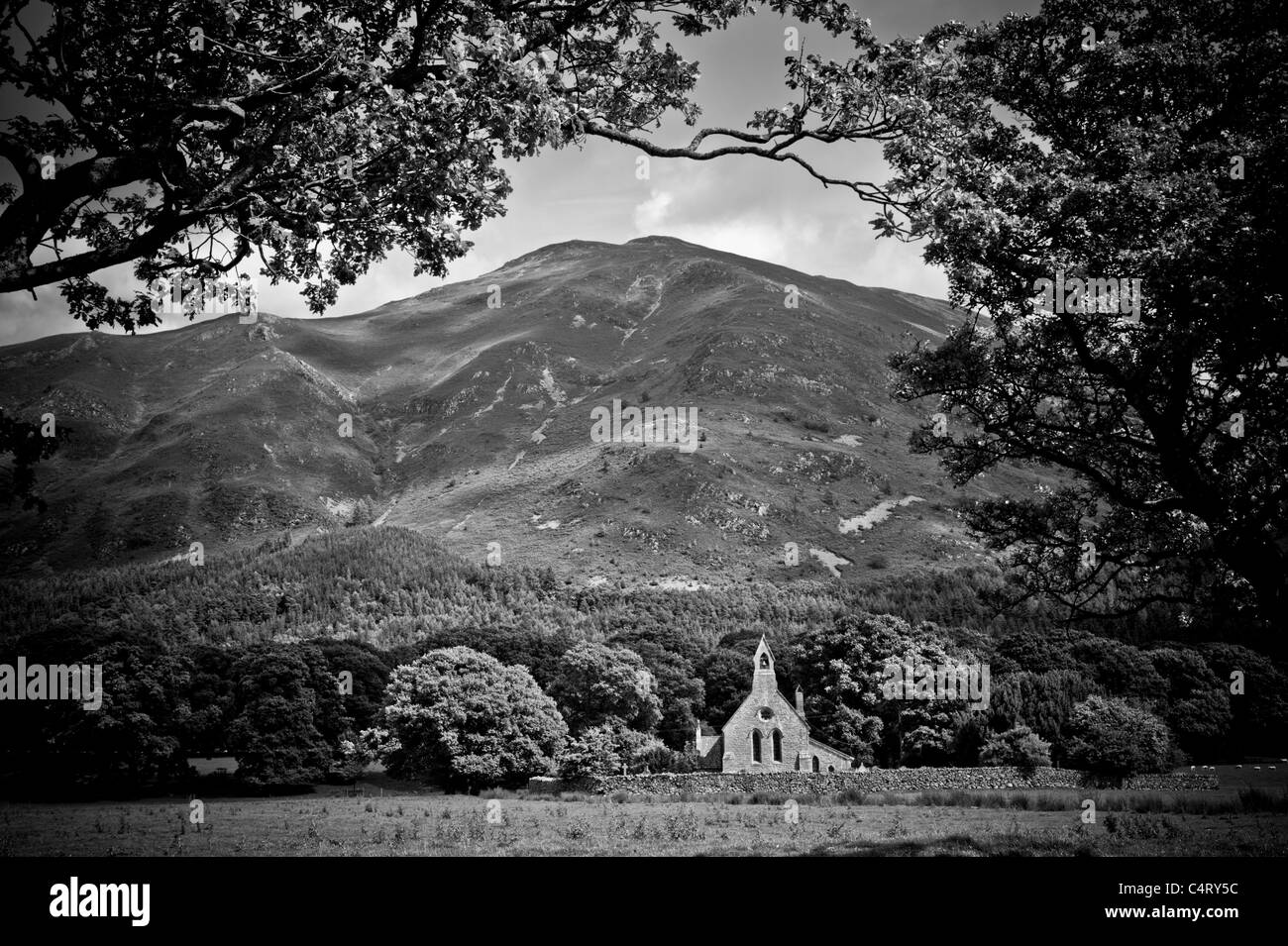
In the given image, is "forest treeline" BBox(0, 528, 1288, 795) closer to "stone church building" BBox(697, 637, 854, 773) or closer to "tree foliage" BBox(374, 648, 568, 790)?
"tree foliage" BBox(374, 648, 568, 790)

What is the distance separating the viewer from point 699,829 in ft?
87.7

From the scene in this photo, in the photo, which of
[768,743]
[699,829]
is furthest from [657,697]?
[699,829]

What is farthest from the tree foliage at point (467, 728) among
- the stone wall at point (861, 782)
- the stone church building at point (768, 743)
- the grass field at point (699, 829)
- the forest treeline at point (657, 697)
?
the stone church building at point (768, 743)

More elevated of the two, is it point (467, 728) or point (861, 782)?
point (467, 728)

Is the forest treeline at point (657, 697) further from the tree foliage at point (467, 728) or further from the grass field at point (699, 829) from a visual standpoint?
the grass field at point (699, 829)

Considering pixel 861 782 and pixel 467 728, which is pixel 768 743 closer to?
pixel 861 782

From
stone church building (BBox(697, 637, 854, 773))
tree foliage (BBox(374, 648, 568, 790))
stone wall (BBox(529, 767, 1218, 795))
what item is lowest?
stone church building (BBox(697, 637, 854, 773))

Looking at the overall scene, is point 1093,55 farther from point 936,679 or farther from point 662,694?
point 662,694

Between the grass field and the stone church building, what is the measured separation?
101 feet

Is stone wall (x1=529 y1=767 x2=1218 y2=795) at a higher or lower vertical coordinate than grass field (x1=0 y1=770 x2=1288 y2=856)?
lower

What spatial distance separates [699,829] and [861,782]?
91.3ft

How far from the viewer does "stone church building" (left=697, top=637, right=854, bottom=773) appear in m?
70.3

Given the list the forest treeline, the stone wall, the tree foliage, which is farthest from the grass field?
the forest treeline

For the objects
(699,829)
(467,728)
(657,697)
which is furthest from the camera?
(657,697)
